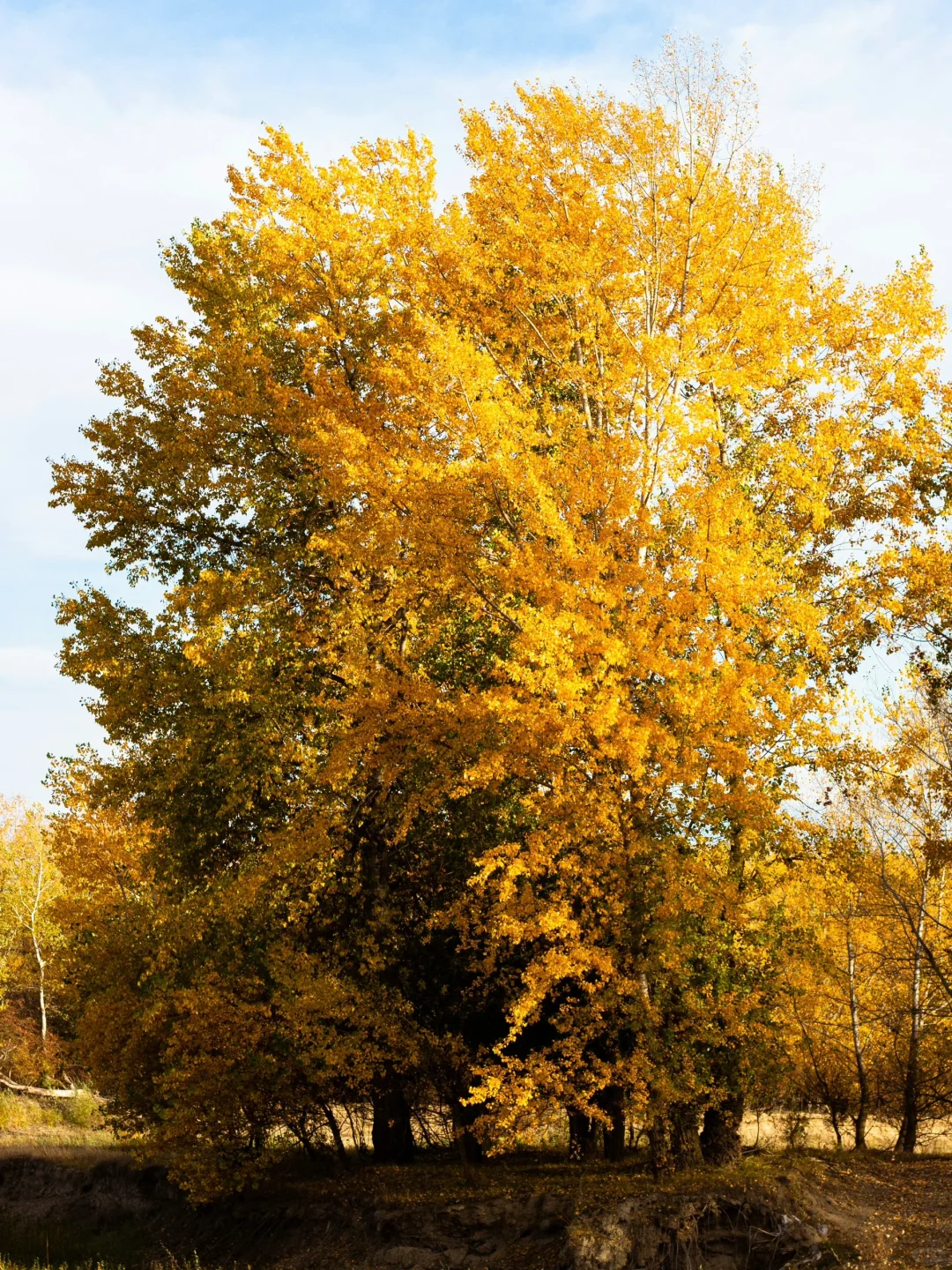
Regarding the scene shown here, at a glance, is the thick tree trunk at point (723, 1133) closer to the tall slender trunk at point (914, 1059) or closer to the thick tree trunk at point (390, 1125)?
the tall slender trunk at point (914, 1059)

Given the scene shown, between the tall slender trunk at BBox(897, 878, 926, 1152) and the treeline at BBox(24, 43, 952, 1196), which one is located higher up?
the treeline at BBox(24, 43, 952, 1196)

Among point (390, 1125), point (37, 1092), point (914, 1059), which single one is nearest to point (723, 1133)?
point (914, 1059)

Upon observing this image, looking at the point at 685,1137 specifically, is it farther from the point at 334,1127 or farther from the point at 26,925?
the point at 26,925

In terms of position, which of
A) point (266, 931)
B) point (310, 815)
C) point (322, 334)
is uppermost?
point (322, 334)

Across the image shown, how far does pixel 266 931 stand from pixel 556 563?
708 cm

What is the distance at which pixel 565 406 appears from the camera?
1379cm

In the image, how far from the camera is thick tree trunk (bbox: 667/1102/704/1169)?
12.5 meters

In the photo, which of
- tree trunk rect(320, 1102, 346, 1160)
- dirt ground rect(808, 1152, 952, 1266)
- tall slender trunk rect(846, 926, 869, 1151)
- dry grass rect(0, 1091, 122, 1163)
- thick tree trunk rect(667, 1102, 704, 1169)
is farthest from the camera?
dry grass rect(0, 1091, 122, 1163)

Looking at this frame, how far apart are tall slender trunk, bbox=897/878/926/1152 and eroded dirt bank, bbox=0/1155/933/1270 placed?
1.22 metres

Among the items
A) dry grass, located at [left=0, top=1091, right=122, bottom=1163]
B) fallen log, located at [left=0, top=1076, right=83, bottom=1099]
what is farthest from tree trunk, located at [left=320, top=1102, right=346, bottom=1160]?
fallen log, located at [left=0, top=1076, right=83, bottom=1099]

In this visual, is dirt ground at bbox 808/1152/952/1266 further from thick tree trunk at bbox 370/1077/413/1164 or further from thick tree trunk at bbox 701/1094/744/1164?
thick tree trunk at bbox 370/1077/413/1164

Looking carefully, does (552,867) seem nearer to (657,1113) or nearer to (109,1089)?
(657,1113)

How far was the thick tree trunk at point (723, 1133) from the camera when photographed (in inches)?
532

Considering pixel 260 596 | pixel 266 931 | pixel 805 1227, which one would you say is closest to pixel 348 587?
pixel 260 596
